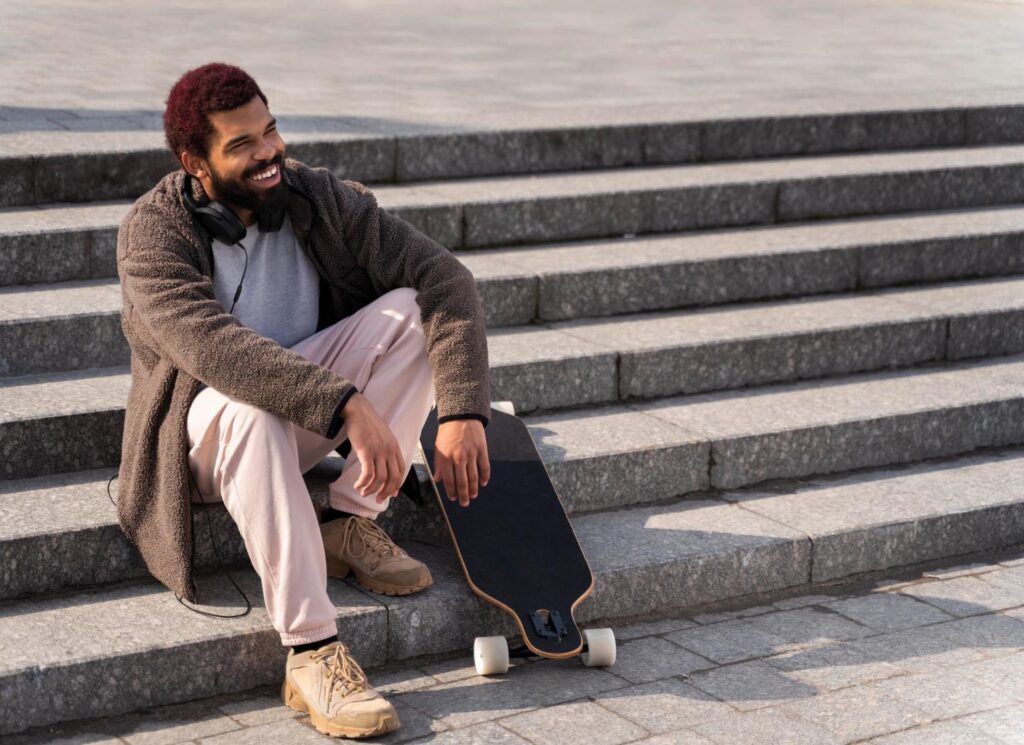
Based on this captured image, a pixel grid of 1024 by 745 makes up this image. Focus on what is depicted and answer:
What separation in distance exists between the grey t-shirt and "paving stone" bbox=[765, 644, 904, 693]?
158 cm

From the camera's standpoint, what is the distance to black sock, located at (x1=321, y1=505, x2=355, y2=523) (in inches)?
169

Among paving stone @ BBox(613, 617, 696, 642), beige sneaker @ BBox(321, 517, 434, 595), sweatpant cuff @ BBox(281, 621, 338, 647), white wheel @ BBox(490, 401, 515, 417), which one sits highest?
white wheel @ BBox(490, 401, 515, 417)

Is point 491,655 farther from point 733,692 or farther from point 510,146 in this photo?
point 510,146

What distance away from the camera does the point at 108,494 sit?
14.1 ft

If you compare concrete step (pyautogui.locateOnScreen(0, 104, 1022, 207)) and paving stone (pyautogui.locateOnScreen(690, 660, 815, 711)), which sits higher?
concrete step (pyautogui.locateOnScreen(0, 104, 1022, 207))

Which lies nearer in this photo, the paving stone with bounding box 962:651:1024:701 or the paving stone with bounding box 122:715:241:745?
the paving stone with bounding box 122:715:241:745

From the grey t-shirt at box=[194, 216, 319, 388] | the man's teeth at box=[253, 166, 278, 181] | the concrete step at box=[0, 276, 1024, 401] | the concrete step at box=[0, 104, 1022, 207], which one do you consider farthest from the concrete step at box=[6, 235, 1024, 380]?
the man's teeth at box=[253, 166, 278, 181]

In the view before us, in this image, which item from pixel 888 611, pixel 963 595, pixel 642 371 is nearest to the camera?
pixel 888 611

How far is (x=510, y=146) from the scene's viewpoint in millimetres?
6566

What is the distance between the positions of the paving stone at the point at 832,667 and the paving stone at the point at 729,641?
0.07m

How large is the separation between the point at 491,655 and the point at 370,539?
0.47 meters

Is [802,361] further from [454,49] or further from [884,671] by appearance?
[454,49]

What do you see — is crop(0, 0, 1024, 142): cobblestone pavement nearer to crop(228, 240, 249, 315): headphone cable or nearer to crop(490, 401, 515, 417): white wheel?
crop(490, 401, 515, 417): white wheel

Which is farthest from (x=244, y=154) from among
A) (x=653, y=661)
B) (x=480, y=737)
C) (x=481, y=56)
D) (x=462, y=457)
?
(x=481, y=56)
